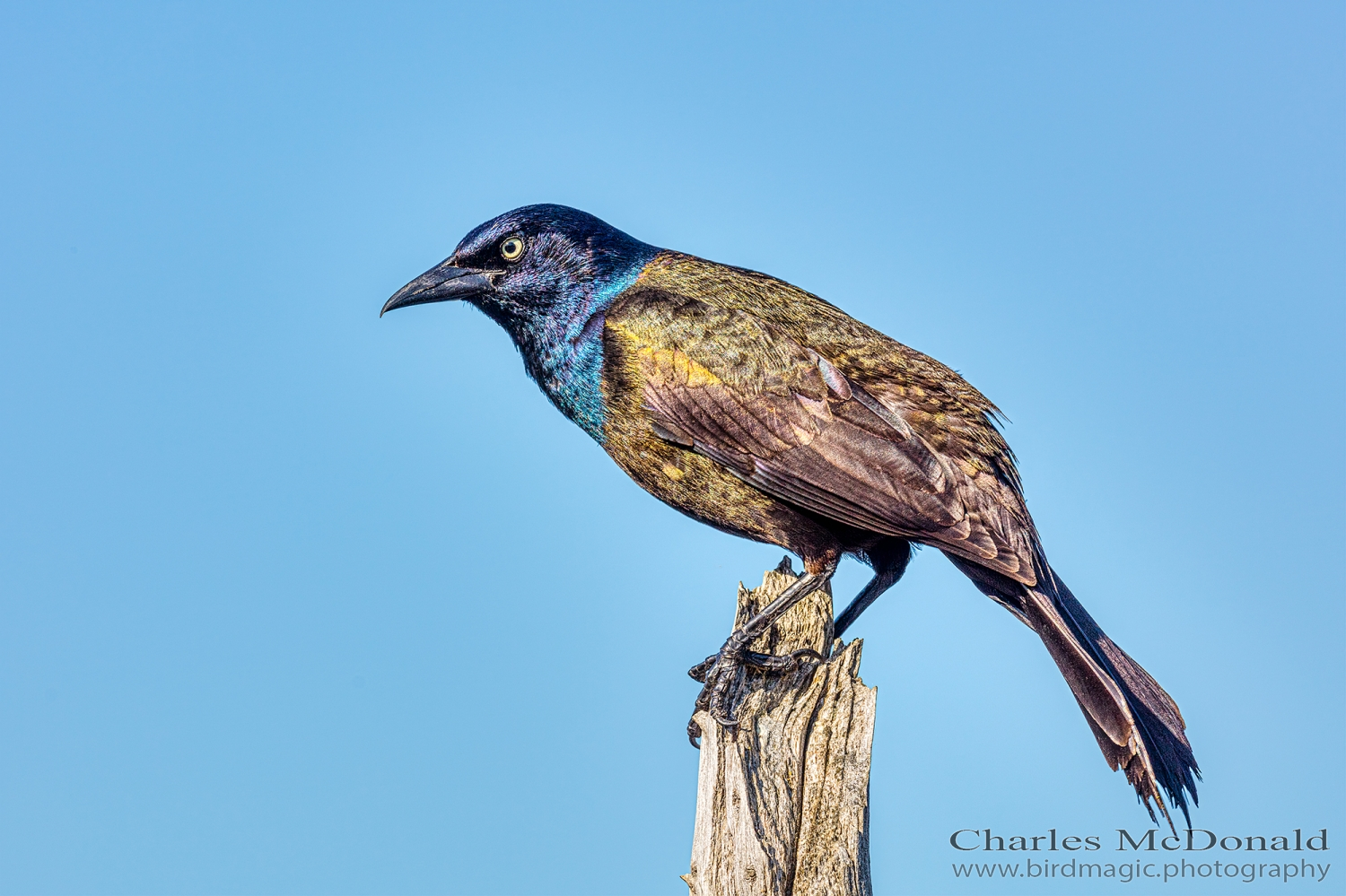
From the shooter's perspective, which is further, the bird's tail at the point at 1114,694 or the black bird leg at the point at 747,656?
the black bird leg at the point at 747,656

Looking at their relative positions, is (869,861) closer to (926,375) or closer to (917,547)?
(917,547)

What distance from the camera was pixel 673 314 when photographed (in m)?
5.80

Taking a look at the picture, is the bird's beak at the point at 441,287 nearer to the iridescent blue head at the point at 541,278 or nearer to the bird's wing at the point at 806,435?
the iridescent blue head at the point at 541,278

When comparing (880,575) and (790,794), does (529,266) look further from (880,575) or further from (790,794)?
(790,794)

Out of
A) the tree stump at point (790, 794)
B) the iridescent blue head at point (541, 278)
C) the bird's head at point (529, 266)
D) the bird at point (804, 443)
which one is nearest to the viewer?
the tree stump at point (790, 794)

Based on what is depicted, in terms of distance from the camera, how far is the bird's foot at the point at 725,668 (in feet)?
18.1

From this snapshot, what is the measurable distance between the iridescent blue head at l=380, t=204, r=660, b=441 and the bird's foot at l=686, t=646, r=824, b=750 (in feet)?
4.66

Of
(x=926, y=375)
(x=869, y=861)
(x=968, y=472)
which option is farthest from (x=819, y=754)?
(x=926, y=375)

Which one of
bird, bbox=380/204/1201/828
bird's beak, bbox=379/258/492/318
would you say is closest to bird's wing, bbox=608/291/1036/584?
bird, bbox=380/204/1201/828

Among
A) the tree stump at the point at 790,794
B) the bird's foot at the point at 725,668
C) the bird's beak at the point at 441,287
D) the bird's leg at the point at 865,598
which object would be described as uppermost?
the bird's beak at the point at 441,287

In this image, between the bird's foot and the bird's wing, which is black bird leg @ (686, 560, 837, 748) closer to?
the bird's foot

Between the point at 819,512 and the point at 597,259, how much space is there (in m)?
1.87

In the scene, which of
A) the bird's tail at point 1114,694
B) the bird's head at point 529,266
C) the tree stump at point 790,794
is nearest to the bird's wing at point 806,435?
the bird's tail at point 1114,694

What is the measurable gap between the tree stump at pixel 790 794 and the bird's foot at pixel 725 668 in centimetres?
11
